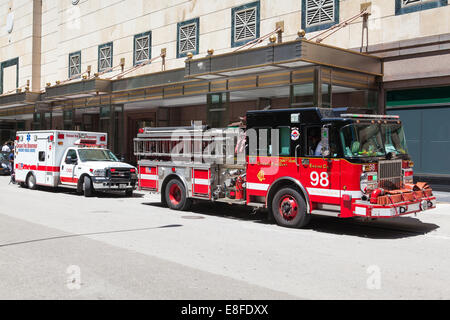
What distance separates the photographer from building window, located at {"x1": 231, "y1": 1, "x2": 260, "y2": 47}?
2234 cm

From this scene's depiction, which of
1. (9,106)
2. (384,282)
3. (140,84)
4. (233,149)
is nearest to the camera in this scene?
(384,282)

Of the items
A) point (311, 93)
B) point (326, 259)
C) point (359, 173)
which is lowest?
point (326, 259)

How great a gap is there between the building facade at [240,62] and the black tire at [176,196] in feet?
19.9

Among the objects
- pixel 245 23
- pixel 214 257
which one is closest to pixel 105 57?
pixel 245 23

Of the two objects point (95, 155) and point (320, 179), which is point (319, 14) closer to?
point (95, 155)

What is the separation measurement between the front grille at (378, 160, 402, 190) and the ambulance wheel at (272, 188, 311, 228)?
168 cm

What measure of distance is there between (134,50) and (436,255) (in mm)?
24138

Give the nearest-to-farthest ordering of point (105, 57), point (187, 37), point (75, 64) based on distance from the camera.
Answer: point (187, 37) → point (105, 57) → point (75, 64)

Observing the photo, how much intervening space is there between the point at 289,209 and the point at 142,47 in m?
20.3

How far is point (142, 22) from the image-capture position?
94.4 feet

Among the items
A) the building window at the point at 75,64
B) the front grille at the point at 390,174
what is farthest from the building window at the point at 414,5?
the building window at the point at 75,64

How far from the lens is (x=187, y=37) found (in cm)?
2597

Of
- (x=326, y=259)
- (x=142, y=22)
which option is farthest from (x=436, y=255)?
(x=142, y=22)
